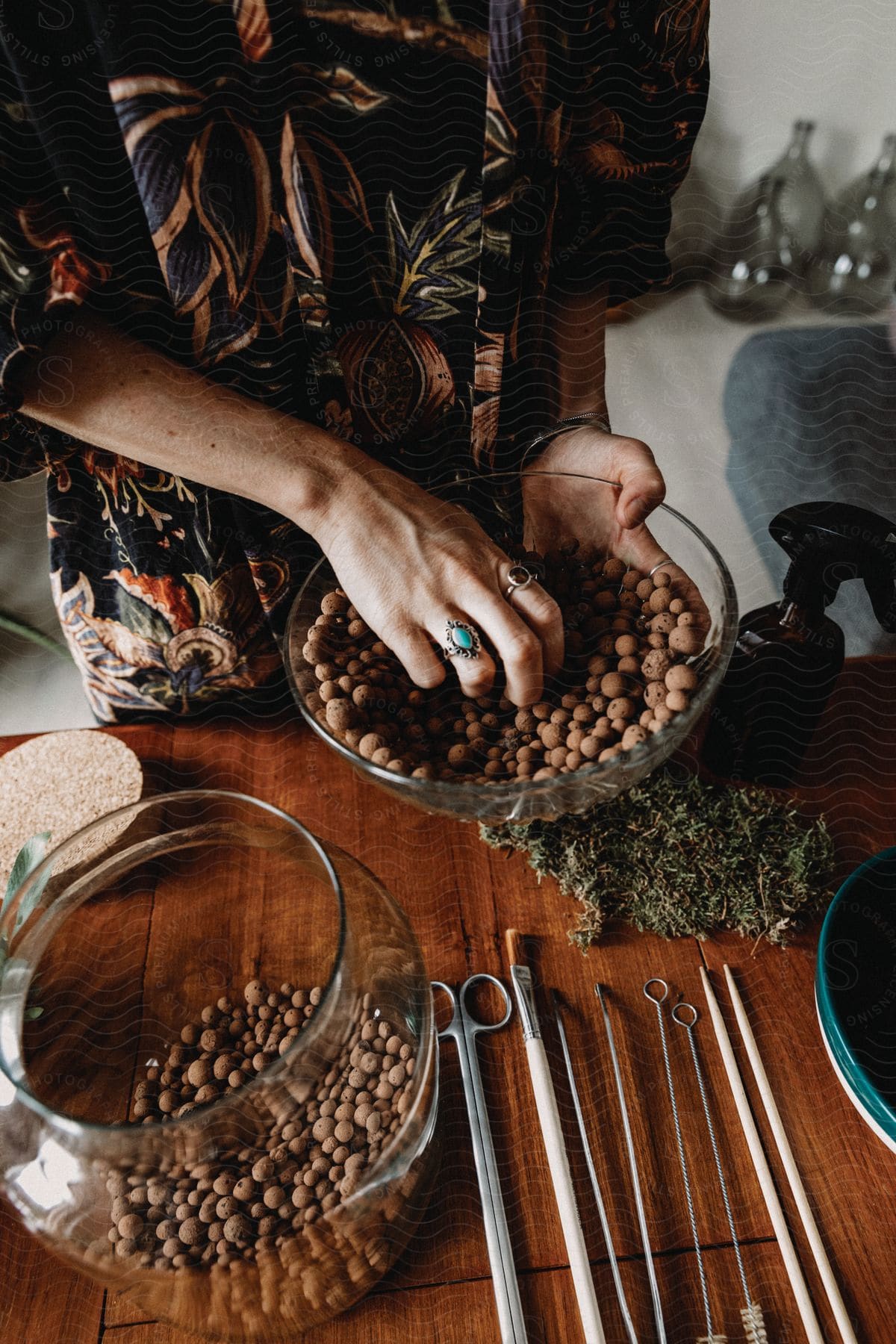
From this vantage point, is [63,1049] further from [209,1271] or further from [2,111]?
[2,111]

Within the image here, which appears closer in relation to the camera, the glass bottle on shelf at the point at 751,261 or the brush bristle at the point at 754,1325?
the brush bristle at the point at 754,1325

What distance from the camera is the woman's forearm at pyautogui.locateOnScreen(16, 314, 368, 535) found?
41 cm

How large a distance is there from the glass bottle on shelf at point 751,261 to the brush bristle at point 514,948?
0.62 meters

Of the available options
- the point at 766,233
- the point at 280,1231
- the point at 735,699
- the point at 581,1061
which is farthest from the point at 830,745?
the point at 766,233

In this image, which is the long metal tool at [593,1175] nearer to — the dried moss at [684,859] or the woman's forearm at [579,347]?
the dried moss at [684,859]

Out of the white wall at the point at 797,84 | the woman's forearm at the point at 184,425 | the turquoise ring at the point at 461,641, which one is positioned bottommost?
the turquoise ring at the point at 461,641

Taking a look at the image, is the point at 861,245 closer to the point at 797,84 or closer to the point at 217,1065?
the point at 797,84

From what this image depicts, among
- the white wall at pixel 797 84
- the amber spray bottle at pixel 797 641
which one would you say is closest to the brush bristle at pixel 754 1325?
the amber spray bottle at pixel 797 641

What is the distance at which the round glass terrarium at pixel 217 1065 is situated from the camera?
1.05ft

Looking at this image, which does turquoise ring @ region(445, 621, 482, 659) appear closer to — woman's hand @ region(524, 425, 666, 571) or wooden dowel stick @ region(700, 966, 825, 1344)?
woman's hand @ region(524, 425, 666, 571)

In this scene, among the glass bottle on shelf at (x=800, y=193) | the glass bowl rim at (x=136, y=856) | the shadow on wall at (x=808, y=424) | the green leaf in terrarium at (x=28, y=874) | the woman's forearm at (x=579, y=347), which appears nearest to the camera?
the glass bowl rim at (x=136, y=856)

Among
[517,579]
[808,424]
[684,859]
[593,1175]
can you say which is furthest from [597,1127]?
[808,424]

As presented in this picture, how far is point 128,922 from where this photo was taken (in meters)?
0.44

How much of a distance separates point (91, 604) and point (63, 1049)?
0.28 m
